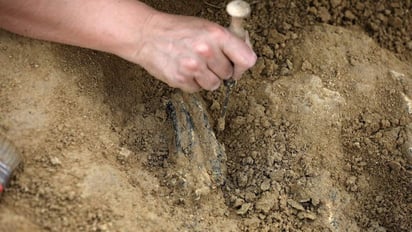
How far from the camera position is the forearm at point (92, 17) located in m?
1.77

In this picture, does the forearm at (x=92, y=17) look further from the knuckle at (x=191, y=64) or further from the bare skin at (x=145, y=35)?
the knuckle at (x=191, y=64)

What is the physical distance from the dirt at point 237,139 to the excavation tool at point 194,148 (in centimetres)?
2

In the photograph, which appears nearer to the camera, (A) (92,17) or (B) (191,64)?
(B) (191,64)

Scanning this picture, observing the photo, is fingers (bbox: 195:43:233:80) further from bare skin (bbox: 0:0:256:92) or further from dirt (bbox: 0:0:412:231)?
dirt (bbox: 0:0:412:231)

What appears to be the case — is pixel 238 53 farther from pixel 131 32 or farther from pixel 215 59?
pixel 131 32

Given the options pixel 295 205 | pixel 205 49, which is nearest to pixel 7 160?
pixel 205 49

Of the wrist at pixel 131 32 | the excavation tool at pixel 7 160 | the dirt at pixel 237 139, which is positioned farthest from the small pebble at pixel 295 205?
the excavation tool at pixel 7 160

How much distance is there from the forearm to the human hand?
0.13ft

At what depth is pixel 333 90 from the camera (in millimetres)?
2119

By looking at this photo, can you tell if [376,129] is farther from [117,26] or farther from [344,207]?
[117,26]

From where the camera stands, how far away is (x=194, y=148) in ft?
6.24

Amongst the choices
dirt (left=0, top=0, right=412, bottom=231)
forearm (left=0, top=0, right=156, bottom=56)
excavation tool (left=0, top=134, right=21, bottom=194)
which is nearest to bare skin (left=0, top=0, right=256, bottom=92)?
forearm (left=0, top=0, right=156, bottom=56)

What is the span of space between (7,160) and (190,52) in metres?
0.56

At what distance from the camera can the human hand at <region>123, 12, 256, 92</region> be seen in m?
1.67
